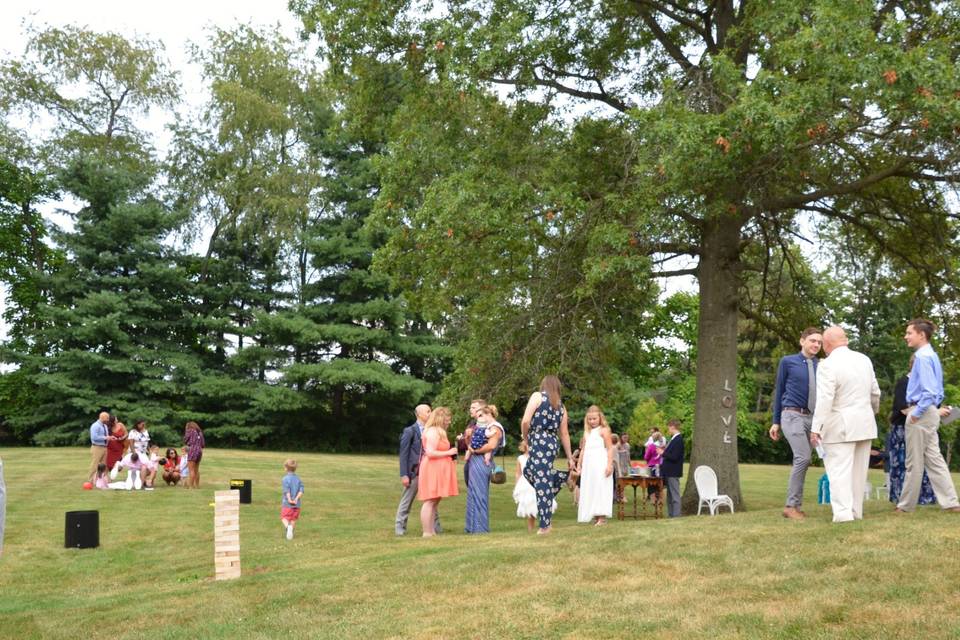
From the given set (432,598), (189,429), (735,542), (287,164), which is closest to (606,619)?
(432,598)

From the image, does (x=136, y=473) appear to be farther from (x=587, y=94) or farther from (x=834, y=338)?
(x=834, y=338)

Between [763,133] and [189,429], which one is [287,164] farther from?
[763,133]

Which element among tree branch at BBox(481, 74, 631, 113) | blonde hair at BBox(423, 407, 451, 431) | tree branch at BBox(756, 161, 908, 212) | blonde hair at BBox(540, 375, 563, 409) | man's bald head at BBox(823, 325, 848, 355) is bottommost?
blonde hair at BBox(423, 407, 451, 431)

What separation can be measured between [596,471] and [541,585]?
477cm

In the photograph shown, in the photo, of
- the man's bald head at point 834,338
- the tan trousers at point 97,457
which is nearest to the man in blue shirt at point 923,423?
the man's bald head at point 834,338

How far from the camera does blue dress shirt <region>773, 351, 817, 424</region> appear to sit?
9922mm

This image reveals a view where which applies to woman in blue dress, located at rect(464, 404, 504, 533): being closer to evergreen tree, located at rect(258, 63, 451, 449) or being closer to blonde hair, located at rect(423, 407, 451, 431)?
blonde hair, located at rect(423, 407, 451, 431)

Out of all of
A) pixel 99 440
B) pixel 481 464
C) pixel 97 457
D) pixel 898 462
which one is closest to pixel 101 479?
pixel 97 457

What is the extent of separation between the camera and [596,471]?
12.6 m

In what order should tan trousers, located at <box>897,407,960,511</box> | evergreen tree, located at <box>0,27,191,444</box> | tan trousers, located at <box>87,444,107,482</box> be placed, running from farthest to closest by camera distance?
evergreen tree, located at <box>0,27,191,444</box>, tan trousers, located at <box>87,444,107,482</box>, tan trousers, located at <box>897,407,960,511</box>

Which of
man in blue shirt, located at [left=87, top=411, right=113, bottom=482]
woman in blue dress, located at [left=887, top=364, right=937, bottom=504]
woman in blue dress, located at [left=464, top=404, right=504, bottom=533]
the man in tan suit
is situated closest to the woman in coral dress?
woman in blue dress, located at [left=464, top=404, right=504, bottom=533]

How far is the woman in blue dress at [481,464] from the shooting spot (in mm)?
12477

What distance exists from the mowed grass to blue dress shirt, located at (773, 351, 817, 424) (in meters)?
1.19

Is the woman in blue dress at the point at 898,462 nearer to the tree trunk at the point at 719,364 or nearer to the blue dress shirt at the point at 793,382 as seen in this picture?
the blue dress shirt at the point at 793,382
